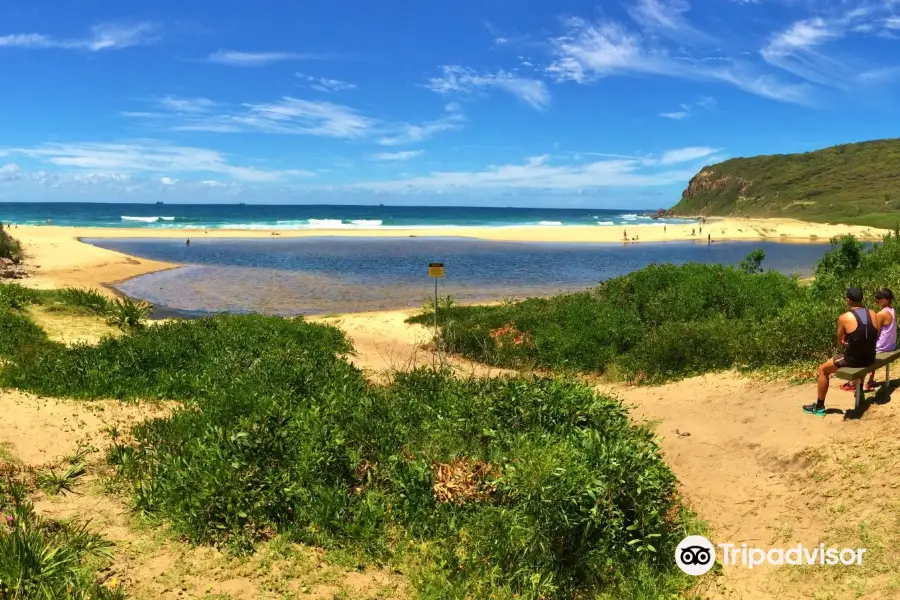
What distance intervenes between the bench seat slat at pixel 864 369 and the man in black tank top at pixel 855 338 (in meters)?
0.08

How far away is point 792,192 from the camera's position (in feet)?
396

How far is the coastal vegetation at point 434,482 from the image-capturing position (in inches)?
211

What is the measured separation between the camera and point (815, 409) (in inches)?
292

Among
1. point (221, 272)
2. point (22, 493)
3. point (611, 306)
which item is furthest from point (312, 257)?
point (22, 493)

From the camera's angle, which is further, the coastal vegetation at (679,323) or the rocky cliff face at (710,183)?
the rocky cliff face at (710,183)

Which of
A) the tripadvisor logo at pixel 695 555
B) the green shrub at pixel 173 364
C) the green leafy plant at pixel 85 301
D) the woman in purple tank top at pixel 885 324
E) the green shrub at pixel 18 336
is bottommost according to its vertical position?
the tripadvisor logo at pixel 695 555

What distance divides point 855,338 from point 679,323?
6014mm

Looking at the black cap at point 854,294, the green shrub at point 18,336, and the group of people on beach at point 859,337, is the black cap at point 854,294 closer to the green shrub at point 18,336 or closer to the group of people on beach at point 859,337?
the group of people on beach at point 859,337

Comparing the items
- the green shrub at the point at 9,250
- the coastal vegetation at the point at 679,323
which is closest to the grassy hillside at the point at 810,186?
the coastal vegetation at the point at 679,323

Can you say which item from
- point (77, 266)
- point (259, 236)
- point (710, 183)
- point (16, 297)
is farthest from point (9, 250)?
point (710, 183)

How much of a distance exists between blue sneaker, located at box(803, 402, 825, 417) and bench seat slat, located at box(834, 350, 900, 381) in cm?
55

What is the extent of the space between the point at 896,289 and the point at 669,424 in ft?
20.3

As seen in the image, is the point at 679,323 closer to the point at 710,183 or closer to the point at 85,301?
the point at 85,301

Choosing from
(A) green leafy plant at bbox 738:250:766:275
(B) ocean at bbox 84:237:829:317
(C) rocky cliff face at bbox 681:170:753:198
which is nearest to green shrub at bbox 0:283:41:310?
(B) ocean at bbox 84:237:829:317
